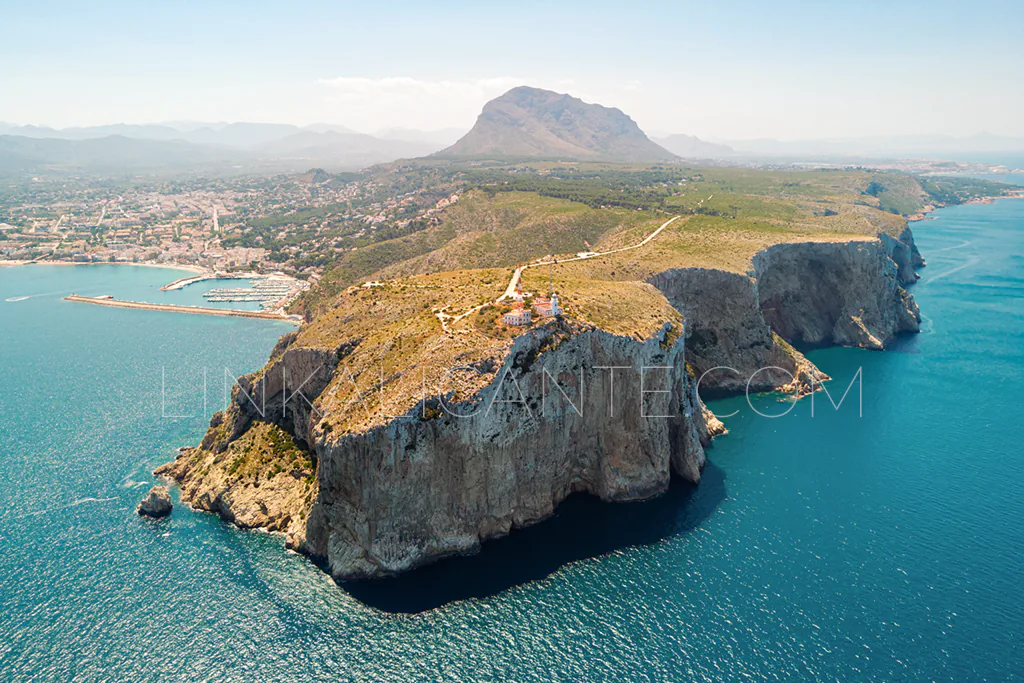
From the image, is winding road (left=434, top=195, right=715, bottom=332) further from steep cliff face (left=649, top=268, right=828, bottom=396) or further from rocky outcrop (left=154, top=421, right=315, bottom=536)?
rocky outcrop (left=154, top=421, right=315, bottom=536)

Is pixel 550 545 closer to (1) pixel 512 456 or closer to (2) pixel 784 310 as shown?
(1) pixel 512 456

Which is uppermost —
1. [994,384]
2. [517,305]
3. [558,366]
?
[517,305]

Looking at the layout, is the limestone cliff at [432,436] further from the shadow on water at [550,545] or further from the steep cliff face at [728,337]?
→ the steep cliff face at [728,337]

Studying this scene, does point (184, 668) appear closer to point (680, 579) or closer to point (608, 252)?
point (680, 579)

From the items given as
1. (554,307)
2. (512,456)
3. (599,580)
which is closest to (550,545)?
(599,580)

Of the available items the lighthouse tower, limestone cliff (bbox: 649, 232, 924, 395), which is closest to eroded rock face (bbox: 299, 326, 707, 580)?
the lighthouse tower

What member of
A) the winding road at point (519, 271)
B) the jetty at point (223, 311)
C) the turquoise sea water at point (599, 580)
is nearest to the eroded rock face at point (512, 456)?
the turquoise sea water at point (599, 580)

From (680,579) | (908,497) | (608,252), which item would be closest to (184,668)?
(680,579)
